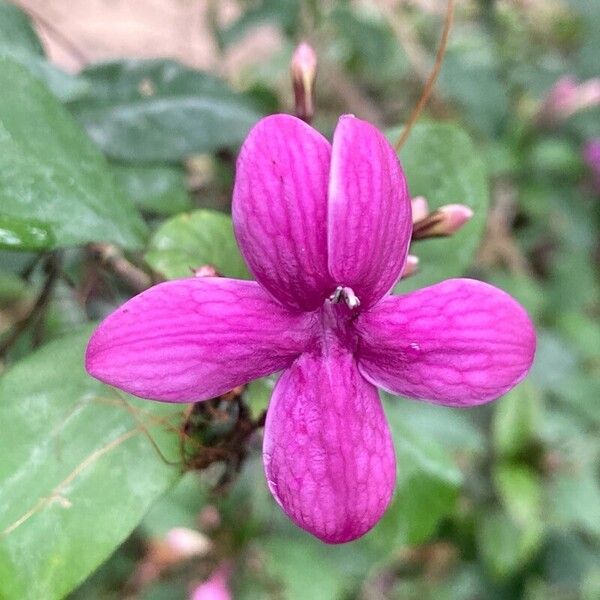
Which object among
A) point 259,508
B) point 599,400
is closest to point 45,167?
point 259,508

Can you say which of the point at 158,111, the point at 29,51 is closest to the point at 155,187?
the point at 158,111

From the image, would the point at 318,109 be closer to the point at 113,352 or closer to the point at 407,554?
the point at 407,554

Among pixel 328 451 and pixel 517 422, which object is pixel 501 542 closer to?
pixel 517 422

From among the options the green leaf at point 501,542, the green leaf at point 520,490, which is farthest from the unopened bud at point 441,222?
the green leaf at point 501,542

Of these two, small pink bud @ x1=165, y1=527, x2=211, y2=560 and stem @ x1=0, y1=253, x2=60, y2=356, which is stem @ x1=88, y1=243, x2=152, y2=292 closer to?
stem @ x1=0, y1=253, x2=60, y2=356

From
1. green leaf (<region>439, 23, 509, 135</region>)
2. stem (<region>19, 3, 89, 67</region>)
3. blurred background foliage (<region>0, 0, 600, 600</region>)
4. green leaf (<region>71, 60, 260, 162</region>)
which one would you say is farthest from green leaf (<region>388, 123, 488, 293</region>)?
green leaf (<region>439, 23, 509, 135</region>)

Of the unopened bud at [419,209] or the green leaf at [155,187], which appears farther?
the green leaf at [155,187]

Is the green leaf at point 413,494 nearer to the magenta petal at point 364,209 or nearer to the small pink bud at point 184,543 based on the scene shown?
the small pink bud at point 184,543

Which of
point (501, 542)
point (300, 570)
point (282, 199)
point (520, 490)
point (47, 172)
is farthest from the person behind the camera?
point (501, 542)
